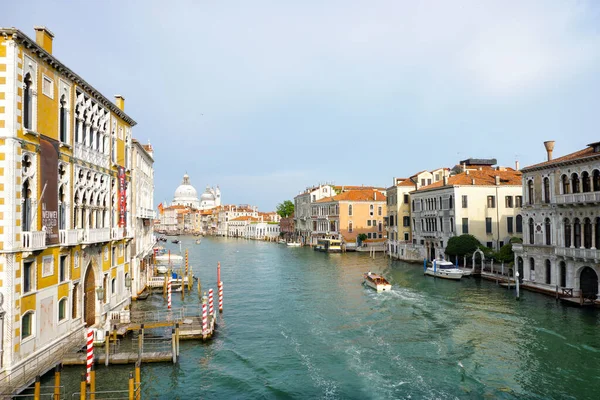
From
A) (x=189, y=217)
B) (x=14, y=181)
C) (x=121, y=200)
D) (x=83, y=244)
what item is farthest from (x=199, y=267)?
(x=189, y=217)

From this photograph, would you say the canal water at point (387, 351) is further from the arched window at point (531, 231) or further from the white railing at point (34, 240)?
the white railing at point (34, 240)

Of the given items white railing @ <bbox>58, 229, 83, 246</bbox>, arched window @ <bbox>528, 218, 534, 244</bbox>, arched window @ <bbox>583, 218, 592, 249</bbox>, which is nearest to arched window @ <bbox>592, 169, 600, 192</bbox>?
arched window @ <bbox>583, 218, 592, 249</bbox>

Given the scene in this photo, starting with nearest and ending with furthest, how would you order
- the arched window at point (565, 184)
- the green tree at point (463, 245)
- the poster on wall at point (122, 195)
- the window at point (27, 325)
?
the window at point (27, 325) → the poster on wall at point (122, 195) → the arched window at point (565, 184) → the green tree at point (463, 245)

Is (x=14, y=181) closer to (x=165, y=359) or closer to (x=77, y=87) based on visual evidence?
(x=77, y=87)

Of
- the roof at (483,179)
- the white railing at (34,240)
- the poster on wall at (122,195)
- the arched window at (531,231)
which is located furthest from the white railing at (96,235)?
the roof at (483,179)

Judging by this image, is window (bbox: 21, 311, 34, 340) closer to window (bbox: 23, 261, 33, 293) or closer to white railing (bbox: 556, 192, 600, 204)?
window (bbox: 23, 261, 33, 293)

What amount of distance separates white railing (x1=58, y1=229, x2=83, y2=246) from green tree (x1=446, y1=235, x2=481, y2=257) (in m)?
27.8

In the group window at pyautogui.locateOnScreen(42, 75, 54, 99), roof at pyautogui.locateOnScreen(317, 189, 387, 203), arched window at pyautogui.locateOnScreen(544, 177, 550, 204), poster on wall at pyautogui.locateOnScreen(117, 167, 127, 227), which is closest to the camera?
window at pyautogui.locateOnScreen(42, 75, 54, 99)

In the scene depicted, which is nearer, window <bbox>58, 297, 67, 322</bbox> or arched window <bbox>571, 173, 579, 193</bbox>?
window <bbox>58, 297, 67, 322</bbox>

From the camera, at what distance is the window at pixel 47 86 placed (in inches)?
527

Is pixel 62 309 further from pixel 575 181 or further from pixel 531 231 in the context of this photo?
pixel 531 231

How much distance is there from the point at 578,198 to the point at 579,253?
2.77 m

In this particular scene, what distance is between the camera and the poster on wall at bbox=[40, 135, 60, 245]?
1306 centimetres

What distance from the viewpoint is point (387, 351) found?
16375mm
